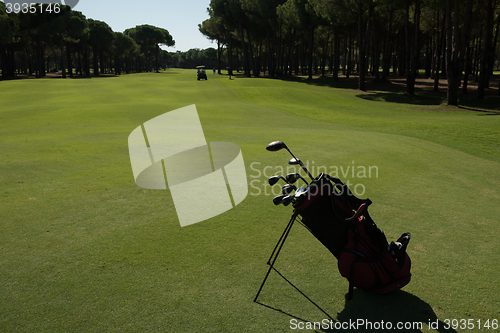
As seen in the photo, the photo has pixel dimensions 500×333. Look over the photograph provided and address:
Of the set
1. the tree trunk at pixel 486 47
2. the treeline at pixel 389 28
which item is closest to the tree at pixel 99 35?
the treeline at pixel 389 28

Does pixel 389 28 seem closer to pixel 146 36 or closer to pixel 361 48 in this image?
pixel 361 48

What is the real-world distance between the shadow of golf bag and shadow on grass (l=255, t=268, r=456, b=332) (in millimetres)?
141

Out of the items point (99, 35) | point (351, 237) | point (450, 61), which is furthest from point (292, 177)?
point (99, 35)

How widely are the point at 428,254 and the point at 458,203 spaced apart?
2698 millimetres

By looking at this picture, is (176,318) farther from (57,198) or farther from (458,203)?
(458,203)

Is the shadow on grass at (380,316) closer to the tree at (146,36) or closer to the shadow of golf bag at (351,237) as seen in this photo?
the shadow of golf bag at (351,237)

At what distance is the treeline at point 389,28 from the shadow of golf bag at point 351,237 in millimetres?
27914

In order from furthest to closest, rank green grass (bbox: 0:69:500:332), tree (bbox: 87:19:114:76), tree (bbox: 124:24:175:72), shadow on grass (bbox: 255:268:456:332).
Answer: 1. tree (bbox: 124:24:175:72)
2. tree (bbox: 87:19:114:76)
3. green grass (bbox: 0:69:500:332)
4. shadow on grass (bbox: 255:268:456:332)

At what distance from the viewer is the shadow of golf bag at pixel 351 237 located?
346 cm

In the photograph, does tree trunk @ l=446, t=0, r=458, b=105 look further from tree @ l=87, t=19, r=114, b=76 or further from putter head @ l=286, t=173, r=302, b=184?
tree @ l=87, t=19, r=114, b=76

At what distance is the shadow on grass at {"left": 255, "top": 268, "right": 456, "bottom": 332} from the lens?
11.2ft

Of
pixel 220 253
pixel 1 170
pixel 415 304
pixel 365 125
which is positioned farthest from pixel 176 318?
pixel 365 125

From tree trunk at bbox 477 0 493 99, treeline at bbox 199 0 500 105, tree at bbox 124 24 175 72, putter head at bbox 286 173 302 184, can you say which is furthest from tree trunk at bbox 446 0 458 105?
tree at bbox 124 24 175 72

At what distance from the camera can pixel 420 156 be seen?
1088 cm
